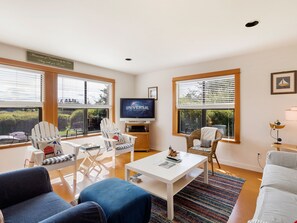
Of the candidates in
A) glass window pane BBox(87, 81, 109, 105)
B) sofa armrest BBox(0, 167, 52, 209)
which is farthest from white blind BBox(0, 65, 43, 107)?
sofa armrest BBox(0, 167, 52, 209)

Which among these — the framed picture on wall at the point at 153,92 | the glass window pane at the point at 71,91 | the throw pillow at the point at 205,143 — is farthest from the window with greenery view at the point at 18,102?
the throw pillow at the point at 205,143

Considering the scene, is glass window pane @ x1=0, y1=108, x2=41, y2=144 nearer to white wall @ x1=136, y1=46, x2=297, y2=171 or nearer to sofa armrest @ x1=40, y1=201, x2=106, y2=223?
sofa armrest @ x1=40, y1=201, x2=106, y2=223

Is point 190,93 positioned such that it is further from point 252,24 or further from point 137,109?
point 252,24

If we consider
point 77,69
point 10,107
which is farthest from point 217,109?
point 10,107

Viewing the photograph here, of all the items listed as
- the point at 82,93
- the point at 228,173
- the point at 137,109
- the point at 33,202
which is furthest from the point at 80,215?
the point at 137,109

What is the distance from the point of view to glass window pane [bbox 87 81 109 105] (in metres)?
4.16

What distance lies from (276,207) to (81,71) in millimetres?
4110

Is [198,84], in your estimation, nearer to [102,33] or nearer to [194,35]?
→ [194,35]

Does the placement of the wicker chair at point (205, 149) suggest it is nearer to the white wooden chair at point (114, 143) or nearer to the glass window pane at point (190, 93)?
the glass window pane at point (190, 93)

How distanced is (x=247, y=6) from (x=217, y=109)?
7.67ft

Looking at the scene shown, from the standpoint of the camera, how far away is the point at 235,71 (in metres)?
3.39

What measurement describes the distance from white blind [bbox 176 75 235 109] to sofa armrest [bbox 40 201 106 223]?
3387 mm

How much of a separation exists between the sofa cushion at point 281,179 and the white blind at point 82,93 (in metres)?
3.80

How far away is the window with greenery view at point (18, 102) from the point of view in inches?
114
